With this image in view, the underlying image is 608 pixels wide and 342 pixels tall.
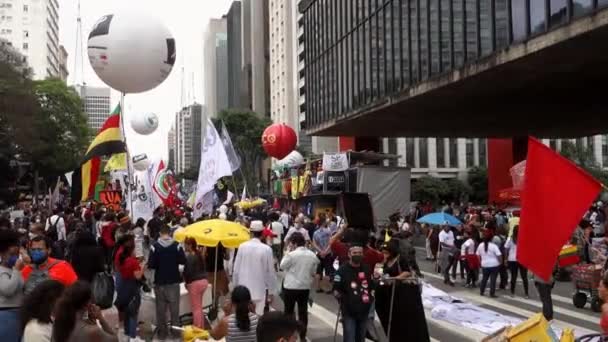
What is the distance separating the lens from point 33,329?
4770mm

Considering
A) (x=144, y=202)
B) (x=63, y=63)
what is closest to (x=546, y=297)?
(x=144, y=202)

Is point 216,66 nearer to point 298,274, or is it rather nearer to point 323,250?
point 323,250

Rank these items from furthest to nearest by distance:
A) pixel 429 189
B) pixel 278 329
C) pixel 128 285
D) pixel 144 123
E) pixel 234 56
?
pixel 234 56, pixel 429 189, pixel 144 123, pixel 128 285, pixel 278 329

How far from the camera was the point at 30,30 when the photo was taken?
137250 mm

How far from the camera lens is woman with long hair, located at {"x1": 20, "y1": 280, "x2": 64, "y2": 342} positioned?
15.6 feet

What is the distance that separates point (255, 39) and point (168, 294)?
97.8 m

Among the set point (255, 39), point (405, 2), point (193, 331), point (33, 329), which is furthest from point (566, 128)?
point (255, 39)

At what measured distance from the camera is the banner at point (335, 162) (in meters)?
31.4

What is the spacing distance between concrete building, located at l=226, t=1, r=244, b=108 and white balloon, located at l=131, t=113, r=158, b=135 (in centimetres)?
8882

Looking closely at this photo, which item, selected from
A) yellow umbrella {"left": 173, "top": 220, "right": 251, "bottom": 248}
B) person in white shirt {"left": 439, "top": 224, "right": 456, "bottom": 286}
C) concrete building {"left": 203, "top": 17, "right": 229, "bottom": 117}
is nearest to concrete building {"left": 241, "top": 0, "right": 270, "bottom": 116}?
concrete building {"left": 203, "top": 17, "right": 229, "bottom": 117}

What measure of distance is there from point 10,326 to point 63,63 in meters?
Answer: 183

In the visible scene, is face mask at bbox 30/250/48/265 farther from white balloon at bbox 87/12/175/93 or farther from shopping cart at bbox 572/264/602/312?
shopping cart at bbox 572/264/602/312

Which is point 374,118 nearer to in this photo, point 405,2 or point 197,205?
point 405,2

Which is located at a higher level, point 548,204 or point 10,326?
point 548,204
